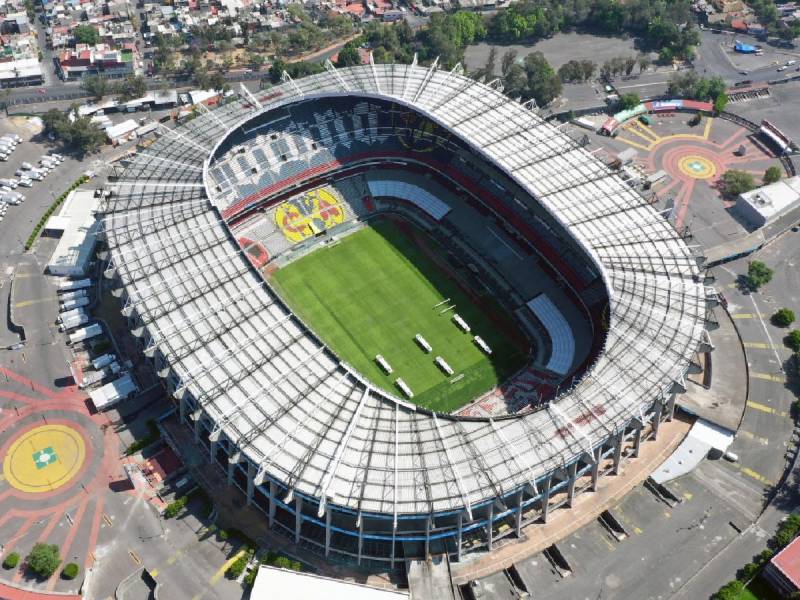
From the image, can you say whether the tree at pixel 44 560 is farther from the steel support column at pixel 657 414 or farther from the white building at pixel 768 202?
the white building at pixel 768 202

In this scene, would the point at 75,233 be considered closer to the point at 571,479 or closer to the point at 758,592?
the point at 571,479

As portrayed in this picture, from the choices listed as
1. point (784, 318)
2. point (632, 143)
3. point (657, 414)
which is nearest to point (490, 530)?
point (657, 414)

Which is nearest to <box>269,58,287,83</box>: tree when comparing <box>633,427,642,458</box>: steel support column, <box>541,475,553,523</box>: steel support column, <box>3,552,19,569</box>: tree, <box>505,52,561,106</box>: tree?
<box>505,52,561,106</box>: tree

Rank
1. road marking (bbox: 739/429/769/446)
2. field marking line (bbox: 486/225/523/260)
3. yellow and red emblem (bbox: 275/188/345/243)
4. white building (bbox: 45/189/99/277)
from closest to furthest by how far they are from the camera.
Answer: road marking (bbox: 739/429/769/446) < white building (bbox: 45/189/99/277) < field marking line (bbox: 486/225/523/260) < yellow and red emblem (bbox: 275/188/345/243)

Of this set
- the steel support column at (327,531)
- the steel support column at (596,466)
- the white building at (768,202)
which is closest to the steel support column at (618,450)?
the steel support column at (596,466)

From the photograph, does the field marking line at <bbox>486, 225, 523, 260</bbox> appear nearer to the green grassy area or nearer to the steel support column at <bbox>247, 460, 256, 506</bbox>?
the green grassy area
